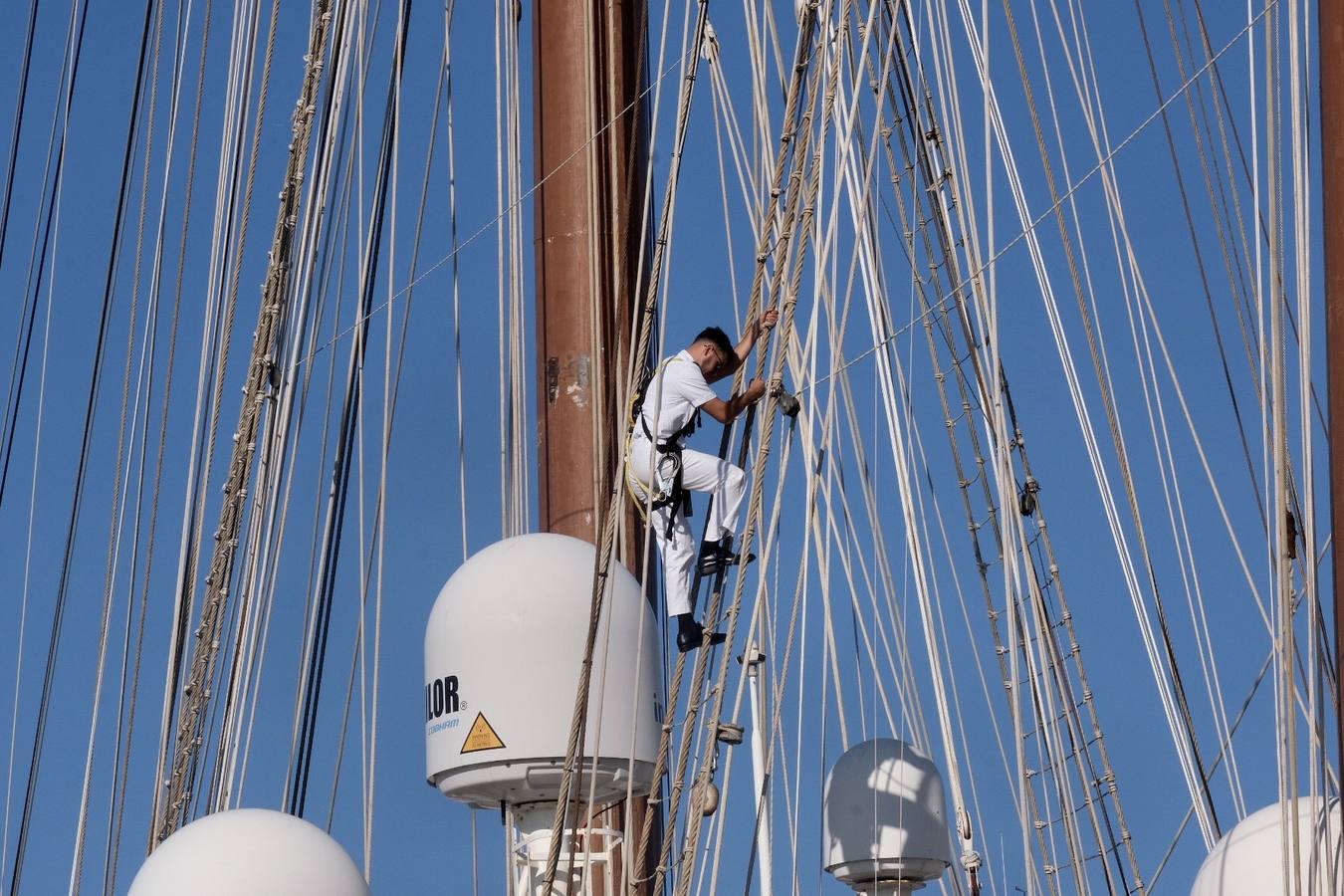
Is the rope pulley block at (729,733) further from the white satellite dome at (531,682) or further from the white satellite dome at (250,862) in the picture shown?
the white satellite dome at (250,862)

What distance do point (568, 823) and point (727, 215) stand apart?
498 cm

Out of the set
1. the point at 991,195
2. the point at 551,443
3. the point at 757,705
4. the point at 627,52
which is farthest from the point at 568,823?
the point at 627,52

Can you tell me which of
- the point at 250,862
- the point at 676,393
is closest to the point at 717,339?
the point at 676,393

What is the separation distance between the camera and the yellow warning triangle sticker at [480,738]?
6.78 meters

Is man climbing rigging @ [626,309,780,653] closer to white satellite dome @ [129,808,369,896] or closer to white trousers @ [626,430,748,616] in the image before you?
white trousers @ [626,430,748,616]

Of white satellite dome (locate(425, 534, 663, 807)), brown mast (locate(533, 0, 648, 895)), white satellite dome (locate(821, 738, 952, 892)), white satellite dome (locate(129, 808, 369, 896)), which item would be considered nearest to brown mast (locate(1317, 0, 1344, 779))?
white satellite dome (locate(425, 534, 663, 807))

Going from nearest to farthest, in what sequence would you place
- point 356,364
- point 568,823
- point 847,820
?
1. point 568,823
2. point 847,820
3. point 356,364

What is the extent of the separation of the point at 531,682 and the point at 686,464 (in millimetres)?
972

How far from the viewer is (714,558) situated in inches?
289

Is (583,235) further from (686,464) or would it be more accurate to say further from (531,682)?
(531,682)

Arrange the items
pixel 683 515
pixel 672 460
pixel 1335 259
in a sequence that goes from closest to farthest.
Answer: pixel 1335 259
pixel 672 460
pixel 683 515

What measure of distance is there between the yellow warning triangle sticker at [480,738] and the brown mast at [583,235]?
5.70 feet

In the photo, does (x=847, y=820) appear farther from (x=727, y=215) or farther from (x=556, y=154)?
(x=727, y=215)

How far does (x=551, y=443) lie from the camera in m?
9.31
